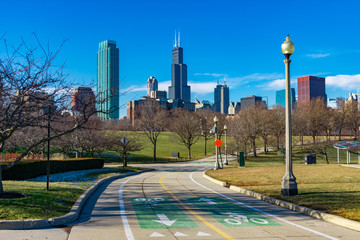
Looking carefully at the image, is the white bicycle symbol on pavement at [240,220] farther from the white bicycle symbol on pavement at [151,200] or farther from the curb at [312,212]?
the white bicycle symbol on pavement at [151,200]

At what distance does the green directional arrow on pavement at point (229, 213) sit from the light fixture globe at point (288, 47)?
620 cm

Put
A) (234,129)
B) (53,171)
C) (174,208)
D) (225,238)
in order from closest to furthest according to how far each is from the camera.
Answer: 1. (225,238)
2. (174,208)
3. (53,171)
4. (234,129)

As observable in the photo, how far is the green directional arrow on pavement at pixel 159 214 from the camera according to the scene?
8.71 metres

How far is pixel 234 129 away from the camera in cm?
5569

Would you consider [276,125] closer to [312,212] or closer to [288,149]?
[288,149]

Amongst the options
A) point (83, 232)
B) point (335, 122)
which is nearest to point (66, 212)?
point (83, 232)

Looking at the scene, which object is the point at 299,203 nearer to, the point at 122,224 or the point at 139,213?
the point at 139,213

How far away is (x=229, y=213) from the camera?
33.6 ft

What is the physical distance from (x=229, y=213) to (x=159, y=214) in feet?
7.00

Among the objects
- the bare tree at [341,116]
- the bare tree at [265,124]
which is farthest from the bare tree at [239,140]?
the bare tree at [341,116]

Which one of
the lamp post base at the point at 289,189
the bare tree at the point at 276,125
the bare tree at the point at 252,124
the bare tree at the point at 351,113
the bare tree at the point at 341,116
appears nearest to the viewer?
the lamp post base at the point at 289,189

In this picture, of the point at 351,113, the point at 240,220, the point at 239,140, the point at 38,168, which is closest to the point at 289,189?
the point at 240,220

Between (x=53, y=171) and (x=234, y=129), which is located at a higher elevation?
(x=234, y=129)

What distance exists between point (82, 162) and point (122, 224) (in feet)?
82.0
